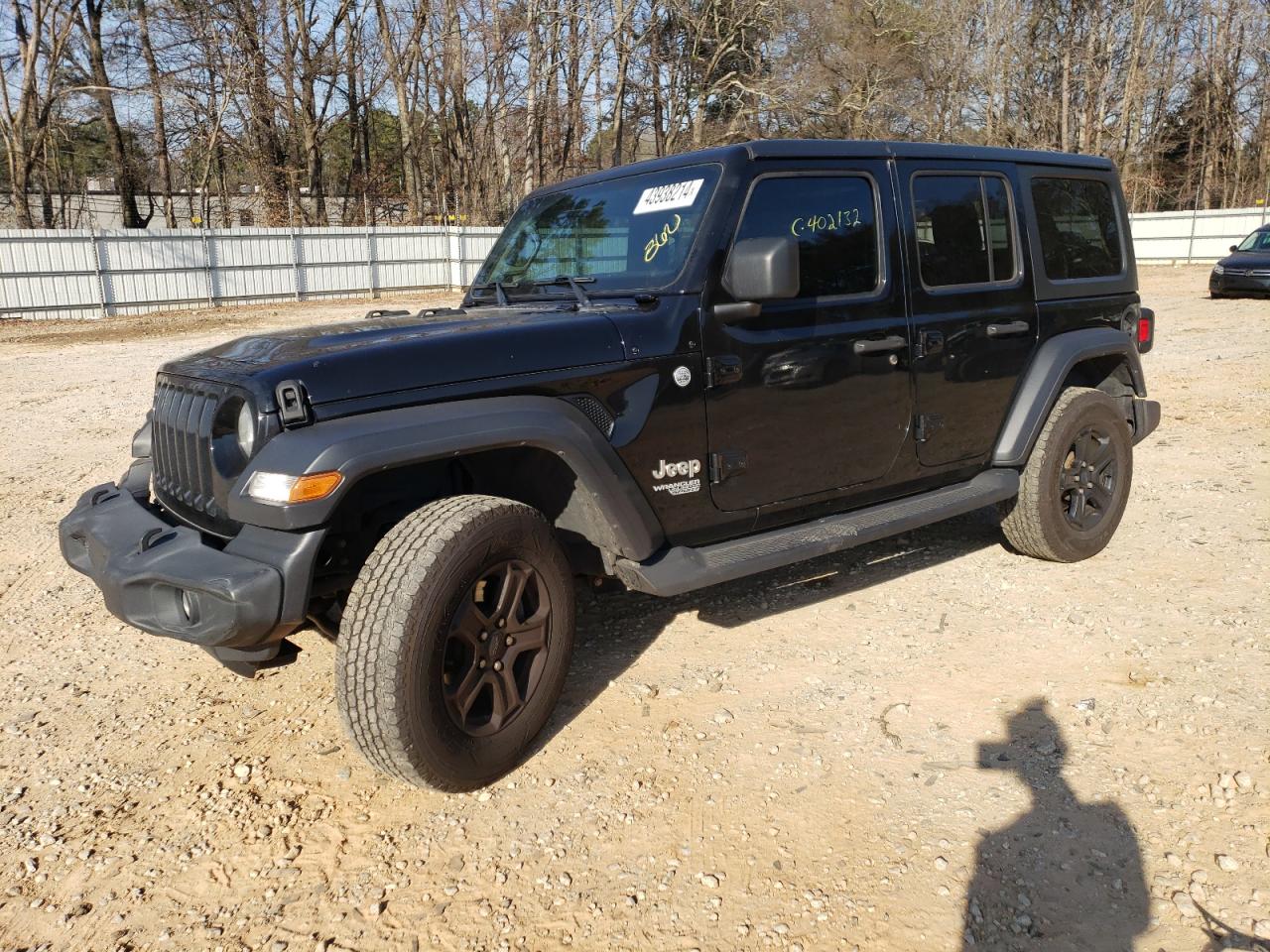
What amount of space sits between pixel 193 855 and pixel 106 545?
1020 mm

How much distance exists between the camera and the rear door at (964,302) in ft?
13.7

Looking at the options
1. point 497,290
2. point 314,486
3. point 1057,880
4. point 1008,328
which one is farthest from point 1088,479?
point 314,486

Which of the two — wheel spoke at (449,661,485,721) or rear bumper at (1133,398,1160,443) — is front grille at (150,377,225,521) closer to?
wheel spoke at (449,661,485,721)

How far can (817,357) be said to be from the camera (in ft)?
12.3

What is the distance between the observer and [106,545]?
10.2 ft

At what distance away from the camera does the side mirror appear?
10.9 feet

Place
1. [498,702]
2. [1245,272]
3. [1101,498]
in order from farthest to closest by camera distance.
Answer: [1245,272] → [1101,498] → [498,702]

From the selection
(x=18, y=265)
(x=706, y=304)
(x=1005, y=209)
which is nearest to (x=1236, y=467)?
(x=1005, y=209)

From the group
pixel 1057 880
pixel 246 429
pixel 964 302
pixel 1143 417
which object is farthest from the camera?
pixel 1143 417

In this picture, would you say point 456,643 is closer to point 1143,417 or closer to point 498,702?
point 498,702

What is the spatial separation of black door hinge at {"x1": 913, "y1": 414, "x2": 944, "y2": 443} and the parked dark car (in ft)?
56.0

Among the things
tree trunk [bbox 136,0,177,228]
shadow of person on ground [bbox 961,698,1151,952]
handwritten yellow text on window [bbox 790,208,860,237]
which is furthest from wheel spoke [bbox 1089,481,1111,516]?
tree trunk [bbox 136,0,177,228]

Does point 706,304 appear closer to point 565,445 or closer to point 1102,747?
point 565,445

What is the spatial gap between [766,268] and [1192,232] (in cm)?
3297
